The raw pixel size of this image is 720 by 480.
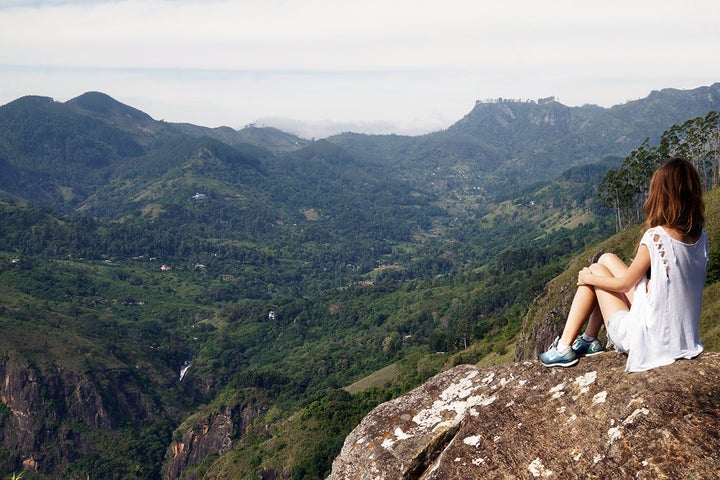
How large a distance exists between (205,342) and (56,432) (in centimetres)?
5337

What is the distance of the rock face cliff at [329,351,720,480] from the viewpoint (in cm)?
616

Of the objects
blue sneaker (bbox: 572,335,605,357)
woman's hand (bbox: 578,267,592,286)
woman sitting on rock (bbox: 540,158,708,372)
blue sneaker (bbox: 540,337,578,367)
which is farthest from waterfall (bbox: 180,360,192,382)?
woman sitting on rock (bbox: 540,158,708,372)

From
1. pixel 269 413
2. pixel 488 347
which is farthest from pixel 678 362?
pixel 269 413

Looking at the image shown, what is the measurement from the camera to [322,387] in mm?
110562

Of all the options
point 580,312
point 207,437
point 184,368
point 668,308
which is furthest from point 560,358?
point 184,368

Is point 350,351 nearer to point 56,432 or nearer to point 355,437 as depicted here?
point 56,432

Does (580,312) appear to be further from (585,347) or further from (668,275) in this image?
(668,275)

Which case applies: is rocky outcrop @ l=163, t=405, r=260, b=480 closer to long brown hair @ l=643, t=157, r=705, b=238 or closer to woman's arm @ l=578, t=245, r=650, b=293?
woman's arm @ l=578, t=245, r=650, b=293

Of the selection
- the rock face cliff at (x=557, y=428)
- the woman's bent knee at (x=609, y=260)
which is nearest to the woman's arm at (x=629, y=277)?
the woman's bent knee at (x=609, y=260)

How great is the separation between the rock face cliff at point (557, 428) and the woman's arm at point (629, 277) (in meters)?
1.09

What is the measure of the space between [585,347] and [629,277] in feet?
4.78

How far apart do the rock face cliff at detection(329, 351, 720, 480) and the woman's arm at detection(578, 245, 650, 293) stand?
1.09 meters

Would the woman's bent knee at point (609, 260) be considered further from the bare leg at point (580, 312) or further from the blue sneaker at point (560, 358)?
the blue sneaker at point (560, 358)

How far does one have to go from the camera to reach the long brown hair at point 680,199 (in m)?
7.00
